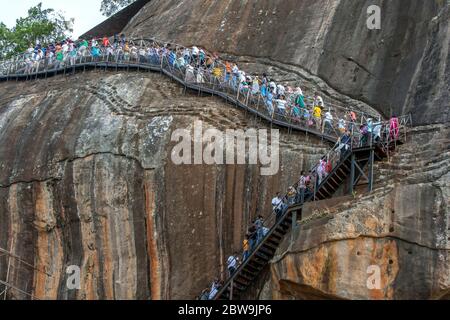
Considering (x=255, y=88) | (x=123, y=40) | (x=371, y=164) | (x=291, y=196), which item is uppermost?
(x=123, y=40)

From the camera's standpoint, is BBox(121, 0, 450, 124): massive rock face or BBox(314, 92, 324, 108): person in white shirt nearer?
BBox(121, 0, 450, 124): massive rock face

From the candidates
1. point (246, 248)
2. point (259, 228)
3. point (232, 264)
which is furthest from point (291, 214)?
point (232, 264)

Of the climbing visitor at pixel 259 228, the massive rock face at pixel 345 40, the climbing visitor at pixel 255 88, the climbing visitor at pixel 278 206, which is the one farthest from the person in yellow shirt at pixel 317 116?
the climbing visitor at pixel 259 228

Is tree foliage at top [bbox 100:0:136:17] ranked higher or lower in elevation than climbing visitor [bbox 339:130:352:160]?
higher

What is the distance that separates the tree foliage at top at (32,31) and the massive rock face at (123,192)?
24.3 m

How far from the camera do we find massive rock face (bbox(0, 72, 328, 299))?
2933 cm

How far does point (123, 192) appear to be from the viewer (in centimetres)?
3055

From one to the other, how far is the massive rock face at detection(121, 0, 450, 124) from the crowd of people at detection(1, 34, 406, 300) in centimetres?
132

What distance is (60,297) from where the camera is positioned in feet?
102

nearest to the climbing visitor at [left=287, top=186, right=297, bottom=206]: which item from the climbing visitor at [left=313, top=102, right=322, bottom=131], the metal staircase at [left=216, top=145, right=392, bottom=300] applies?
the metal staircase at [left=216, top=145, right=392, bottom=300]

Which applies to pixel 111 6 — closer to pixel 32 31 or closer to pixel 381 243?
pixel 32 31

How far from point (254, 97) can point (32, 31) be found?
103 ft

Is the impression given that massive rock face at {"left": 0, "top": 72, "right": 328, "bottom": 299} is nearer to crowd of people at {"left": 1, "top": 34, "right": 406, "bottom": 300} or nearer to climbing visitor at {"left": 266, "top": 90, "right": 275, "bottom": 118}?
climbing visitor at {"left": 266, "top": 90, "right": 275, "bottom": 118}
